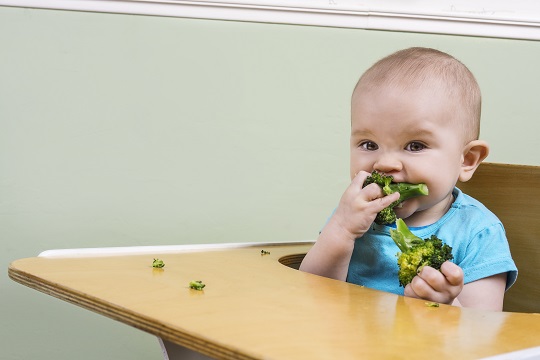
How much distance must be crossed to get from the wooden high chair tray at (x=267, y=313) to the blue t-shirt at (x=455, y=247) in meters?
0.23

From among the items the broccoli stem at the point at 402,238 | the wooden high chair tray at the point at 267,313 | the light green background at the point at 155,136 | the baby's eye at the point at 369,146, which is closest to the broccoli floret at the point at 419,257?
the broccoli stem at the point at 402,238

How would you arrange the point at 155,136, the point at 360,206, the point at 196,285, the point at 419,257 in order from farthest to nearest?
the point at 155,136 < the point at 360,206 < the point at 419,257 < the point at 196,285

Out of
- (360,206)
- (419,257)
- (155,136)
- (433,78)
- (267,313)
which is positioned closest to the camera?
(267,313)

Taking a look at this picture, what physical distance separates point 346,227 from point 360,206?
1.6 inches

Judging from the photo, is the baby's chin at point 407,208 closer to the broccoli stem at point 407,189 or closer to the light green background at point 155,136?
the broccoli stem at point 407,189

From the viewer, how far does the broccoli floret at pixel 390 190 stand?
123cm

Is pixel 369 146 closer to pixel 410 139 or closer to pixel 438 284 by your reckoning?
pixel 410 139

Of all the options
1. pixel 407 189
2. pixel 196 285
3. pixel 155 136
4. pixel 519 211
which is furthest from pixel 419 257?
pixel 155 136

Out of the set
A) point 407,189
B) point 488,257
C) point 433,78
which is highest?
point 433,78

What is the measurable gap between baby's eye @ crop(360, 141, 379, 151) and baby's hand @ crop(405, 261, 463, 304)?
0.30m

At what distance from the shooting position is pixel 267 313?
33.4 inches

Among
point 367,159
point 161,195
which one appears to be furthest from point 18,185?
point 367,159

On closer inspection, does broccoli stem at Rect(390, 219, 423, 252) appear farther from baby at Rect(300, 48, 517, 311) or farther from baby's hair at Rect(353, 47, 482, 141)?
baby's hair at Rect(353, 47, 482, 141)

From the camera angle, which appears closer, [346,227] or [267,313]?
[267,313]
